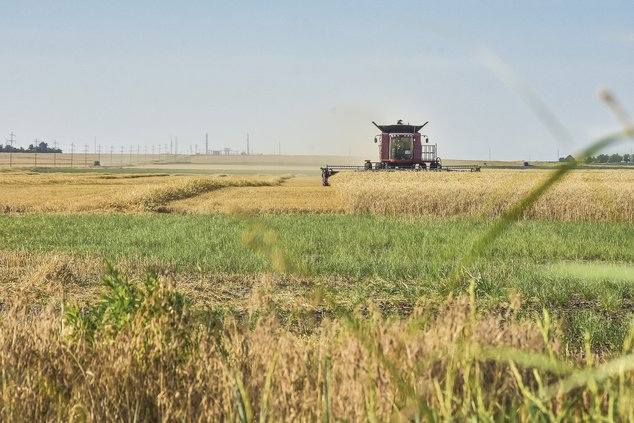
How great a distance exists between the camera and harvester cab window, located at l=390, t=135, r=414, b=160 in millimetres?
41844

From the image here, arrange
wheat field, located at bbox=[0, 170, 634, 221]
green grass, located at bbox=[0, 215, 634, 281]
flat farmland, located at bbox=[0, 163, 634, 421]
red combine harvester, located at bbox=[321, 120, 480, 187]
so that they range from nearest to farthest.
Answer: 1. flat farmland, located at bbox=[0, 163, 634, 421]
2. green grass, located at bbox=[0, 215, 634, 281]
3. wheat field, located at bbox=[0, 170, 634, 221]
4. red combine harvester, located at bbox=[321, 120, 480, 187]

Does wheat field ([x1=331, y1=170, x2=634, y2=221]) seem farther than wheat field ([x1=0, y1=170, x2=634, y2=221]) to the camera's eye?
No

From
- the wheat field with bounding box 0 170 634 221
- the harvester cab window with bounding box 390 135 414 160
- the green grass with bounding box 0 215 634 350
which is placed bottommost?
the green grass with bounding box 0 215 634 350

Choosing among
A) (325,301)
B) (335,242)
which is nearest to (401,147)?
(335,242)

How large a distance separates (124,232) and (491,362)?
62.5 ft

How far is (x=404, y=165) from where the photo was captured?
42.2 m

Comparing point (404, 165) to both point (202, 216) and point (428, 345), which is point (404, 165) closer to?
point (202, 216)

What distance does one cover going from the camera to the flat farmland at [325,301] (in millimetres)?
1777

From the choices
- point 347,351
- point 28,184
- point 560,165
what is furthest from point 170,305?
point 28,184

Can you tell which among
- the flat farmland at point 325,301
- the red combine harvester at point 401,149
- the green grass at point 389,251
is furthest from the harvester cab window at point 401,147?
the green grass at point 389,251

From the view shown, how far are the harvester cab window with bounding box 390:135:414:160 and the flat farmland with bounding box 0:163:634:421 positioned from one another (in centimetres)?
609

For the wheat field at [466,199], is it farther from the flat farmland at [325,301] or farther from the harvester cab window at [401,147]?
the harvester cab window at [401,147]

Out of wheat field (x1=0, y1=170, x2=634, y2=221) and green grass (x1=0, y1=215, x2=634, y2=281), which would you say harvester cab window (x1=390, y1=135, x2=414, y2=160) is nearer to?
wheat field (x1=0, y1=170, x2=634, y2=221)

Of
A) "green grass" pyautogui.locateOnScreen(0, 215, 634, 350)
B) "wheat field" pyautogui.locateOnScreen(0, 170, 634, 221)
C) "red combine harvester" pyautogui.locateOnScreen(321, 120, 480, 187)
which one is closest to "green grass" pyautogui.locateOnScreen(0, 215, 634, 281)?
"green grass" pyautogui.locateOnScreen(0, 215, 634, 350)
